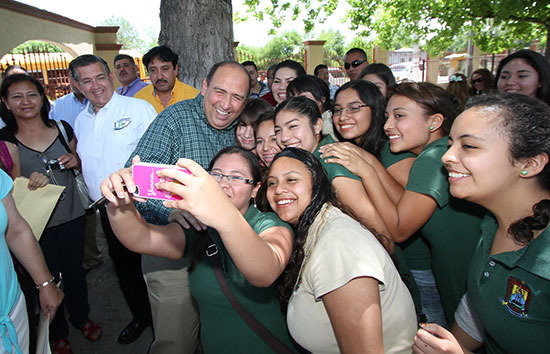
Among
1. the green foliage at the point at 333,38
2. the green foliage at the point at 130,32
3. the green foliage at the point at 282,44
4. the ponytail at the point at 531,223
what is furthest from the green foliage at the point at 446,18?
the green foliage at the point at 130,32

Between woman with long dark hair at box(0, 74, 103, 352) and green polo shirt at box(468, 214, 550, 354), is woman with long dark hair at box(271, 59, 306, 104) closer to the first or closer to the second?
woman with long dark hair at box(0, 74, 103, 352)

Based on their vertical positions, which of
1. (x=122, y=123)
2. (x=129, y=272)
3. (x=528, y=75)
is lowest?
(x=129, y=272)

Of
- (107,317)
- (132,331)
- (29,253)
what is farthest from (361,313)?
(107,317)

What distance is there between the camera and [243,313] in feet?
6.16

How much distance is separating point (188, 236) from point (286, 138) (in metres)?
1.00

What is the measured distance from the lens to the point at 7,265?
189 centimetres

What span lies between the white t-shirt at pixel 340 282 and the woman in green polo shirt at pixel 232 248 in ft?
0.56

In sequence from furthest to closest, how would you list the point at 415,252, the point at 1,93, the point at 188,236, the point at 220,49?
the point at 220,49
the point at 1,93
the point at 415,252
the point at 188,236

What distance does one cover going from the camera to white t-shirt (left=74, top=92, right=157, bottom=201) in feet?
10.9

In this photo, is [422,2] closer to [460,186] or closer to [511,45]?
[511,45]

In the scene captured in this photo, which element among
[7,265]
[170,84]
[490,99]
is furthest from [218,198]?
[170,84]

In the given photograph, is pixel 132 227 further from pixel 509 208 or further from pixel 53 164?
pixel 53 164

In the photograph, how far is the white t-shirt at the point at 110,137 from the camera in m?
3.32

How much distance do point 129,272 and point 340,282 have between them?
2.73 m
